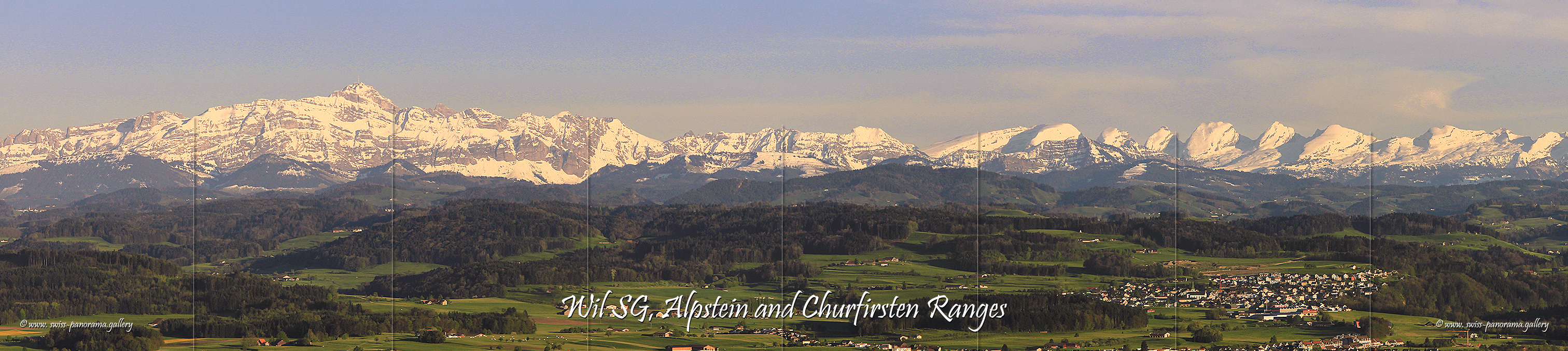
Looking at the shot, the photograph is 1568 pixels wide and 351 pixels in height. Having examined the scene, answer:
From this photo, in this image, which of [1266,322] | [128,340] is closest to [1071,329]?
[1266,322]

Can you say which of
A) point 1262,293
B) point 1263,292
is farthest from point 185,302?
point 1263,292

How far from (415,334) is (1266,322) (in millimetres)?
84145

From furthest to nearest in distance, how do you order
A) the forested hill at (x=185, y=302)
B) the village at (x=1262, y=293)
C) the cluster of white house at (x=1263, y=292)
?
1. the cluster of white house at (x=1263, y=292)
2. the village at (x=1262, y=293)
3. the forested hill at (x=185, y=302)

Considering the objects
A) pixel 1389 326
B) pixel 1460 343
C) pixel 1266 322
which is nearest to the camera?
pixel 1460 343

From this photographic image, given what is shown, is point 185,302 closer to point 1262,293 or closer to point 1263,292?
point 1262,293

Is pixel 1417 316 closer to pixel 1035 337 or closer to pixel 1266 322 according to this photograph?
pixel 1266 322

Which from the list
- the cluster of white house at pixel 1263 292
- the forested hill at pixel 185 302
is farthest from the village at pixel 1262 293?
the forested hill at pixel 185 302

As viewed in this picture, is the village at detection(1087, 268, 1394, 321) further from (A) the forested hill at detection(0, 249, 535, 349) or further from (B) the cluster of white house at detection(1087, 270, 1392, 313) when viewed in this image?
(A) the forested hill at detection(0, 249, 535, 349)

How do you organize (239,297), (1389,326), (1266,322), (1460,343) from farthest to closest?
(239,297), (1266,322), (1389,326), (1460,343)

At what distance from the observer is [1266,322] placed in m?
147

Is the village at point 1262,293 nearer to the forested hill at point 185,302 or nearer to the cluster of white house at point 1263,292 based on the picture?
the cluster of white house at point 1263,292

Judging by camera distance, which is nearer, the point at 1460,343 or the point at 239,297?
the point at 1460,343

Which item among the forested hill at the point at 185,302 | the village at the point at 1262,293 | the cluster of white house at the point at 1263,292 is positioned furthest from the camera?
the cluster of white house at the point at 1263,292

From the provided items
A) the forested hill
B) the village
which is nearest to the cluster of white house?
the village
